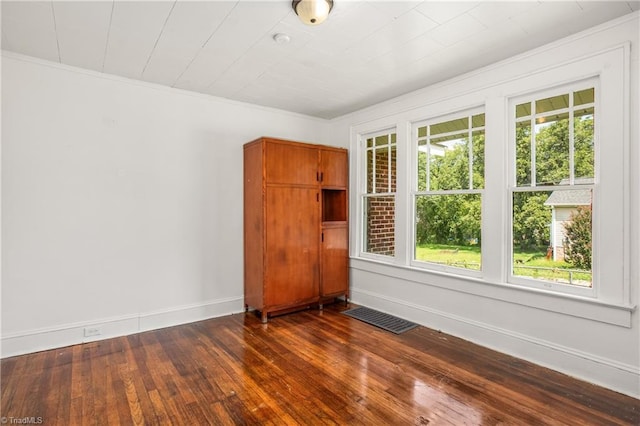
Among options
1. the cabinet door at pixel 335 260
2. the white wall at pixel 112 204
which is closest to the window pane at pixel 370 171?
the cabinet door at pixel 335 260

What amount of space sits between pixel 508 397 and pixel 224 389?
198 centimetres

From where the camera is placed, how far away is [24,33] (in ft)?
8.23

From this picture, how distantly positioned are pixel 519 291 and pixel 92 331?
396 cm

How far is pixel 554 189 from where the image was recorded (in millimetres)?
2754

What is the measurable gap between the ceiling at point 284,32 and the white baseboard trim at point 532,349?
8.04 feet

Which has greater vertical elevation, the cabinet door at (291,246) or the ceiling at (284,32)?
the ceiling at (284,32)

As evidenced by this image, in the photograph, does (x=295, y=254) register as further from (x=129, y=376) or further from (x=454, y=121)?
(x=454, y=121)

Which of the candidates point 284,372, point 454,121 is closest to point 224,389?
point 284,372

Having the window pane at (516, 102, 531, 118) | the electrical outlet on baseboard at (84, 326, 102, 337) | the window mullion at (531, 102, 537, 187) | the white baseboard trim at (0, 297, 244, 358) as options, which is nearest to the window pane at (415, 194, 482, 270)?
the window mullion at (531, 102, 537, 187)

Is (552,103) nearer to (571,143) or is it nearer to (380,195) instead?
(571,143)

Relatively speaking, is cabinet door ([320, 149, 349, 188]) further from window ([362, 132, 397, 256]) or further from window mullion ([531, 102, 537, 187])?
window mullion ([531, 102, 537, 187])

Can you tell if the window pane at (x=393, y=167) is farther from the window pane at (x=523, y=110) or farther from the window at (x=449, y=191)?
the window pane at (x=523, y=110)

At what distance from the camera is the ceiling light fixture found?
2041mm

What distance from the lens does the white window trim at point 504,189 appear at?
92.5 inches
